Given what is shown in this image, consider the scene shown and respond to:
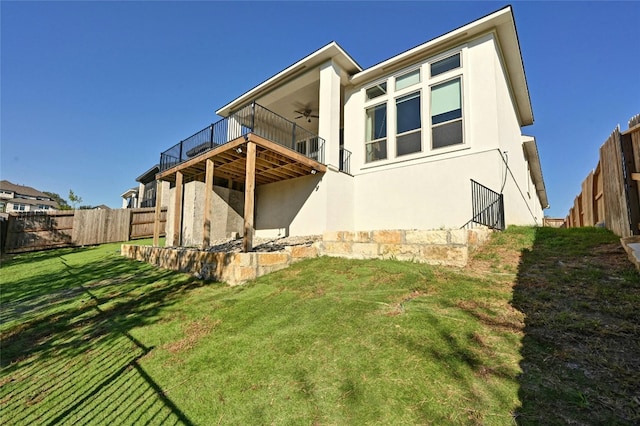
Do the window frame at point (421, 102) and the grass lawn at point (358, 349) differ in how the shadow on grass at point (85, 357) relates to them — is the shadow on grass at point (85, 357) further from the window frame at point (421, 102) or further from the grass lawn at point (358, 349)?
the window frame at point (421, 102)

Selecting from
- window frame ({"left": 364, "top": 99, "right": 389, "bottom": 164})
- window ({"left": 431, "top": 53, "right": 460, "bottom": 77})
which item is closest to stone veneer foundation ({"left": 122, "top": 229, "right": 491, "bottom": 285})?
window frame ({"left": 364, "top": 99, "right": 389, "bottom": 164})

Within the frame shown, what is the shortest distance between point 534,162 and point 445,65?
33.1 feet

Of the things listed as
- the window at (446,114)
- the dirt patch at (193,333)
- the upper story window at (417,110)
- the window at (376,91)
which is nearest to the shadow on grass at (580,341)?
the dirt patch at (193,333)

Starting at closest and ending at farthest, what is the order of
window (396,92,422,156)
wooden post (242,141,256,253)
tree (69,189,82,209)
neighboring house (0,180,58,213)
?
wooden post (242,141,256,253) → window (396,92,422,156) → tree (69,189,82,209) → neighboring house (0,180,58,213)

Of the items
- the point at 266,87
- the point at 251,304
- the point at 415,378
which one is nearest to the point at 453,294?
the point at 415,378

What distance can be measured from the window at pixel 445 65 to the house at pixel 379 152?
37 millimetres

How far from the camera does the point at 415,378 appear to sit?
201cm

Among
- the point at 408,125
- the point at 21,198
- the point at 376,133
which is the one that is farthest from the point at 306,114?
the point at 21,198

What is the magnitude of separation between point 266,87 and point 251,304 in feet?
31.8

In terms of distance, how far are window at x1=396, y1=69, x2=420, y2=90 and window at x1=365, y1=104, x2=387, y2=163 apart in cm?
83

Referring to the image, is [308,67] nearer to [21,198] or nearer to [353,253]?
[353,253]

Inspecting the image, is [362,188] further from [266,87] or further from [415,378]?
[415,378]

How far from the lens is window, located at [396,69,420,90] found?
8.73 m

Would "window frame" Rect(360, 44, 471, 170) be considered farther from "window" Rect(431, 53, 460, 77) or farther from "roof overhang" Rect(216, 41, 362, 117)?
"roof overhang" Rect(216, 41, 362, 117)
